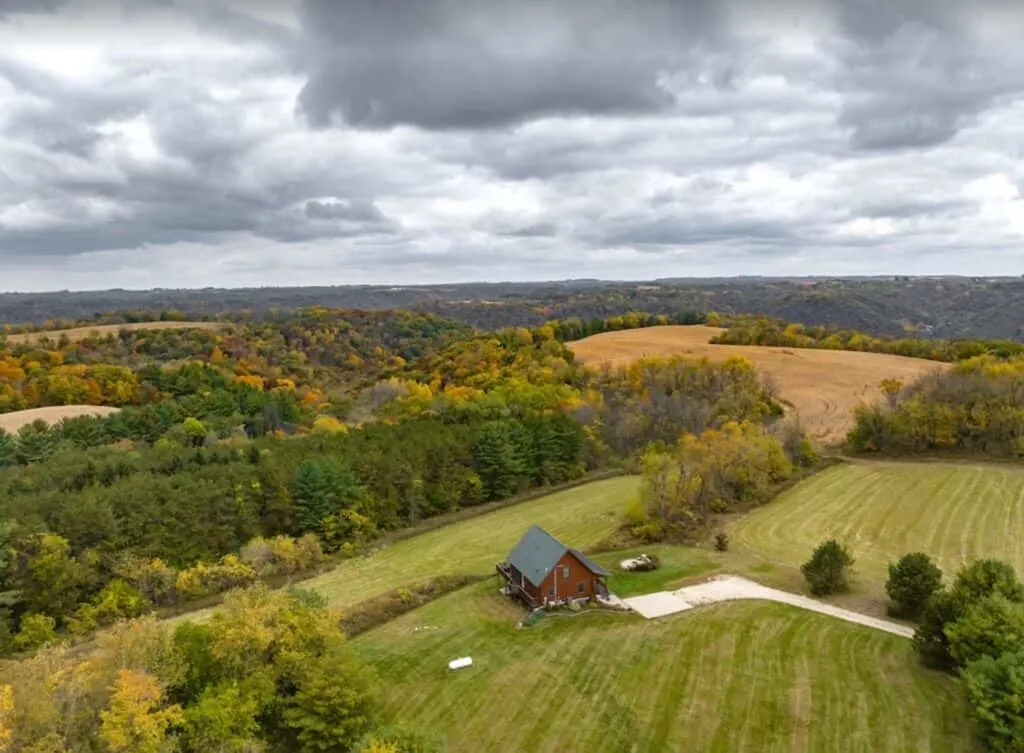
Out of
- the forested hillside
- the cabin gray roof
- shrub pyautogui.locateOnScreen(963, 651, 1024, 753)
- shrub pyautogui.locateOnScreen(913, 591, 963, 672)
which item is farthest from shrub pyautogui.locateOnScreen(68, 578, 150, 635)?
shrub pyautogui.locateOnScreen(963, 651, 1024, 753)

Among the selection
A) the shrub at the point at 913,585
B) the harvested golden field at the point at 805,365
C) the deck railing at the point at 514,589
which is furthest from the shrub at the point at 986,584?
the harvested golden field at the point at 805,365

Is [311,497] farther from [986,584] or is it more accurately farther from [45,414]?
[45,414]

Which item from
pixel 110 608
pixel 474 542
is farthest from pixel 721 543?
pixel 110 608

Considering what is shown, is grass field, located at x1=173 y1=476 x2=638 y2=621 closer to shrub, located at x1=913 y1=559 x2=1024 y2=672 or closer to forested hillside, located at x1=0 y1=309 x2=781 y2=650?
forested hillside, located at x1=0 y1=309 x2=781 y2=650

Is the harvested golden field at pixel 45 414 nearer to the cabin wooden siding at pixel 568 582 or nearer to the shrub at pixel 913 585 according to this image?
the cabin wooden siding at pixel 568 582

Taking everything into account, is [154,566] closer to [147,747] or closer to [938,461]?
[147,747]
